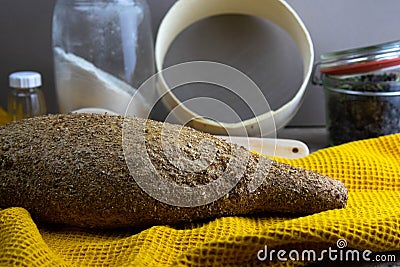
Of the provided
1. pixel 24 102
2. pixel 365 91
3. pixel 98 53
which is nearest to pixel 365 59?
pixel 365 91

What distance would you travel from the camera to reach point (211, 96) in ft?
3.02

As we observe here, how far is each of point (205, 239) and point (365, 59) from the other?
0.40 m

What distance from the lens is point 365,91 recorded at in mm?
782

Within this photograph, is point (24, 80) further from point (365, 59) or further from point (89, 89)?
point (365, 59)

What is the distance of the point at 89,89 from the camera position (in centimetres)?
85

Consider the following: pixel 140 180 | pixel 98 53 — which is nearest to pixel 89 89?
pixel 98 53

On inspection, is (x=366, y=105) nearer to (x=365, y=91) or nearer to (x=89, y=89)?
(x=365, y=91)

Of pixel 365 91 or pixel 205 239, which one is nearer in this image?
pixel 205 239

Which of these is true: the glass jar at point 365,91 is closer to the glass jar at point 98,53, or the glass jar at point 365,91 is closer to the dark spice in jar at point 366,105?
the dark spice in jar at point 366,105

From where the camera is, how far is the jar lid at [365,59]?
77cm

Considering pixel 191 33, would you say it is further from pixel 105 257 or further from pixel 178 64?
pixel 105 257

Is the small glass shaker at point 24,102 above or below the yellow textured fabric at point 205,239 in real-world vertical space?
below

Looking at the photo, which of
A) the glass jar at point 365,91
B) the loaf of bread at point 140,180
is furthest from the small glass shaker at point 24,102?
the glass jar at point 365,91

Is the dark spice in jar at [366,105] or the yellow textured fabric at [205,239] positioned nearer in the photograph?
the yellow textured fabric at [205,239]
